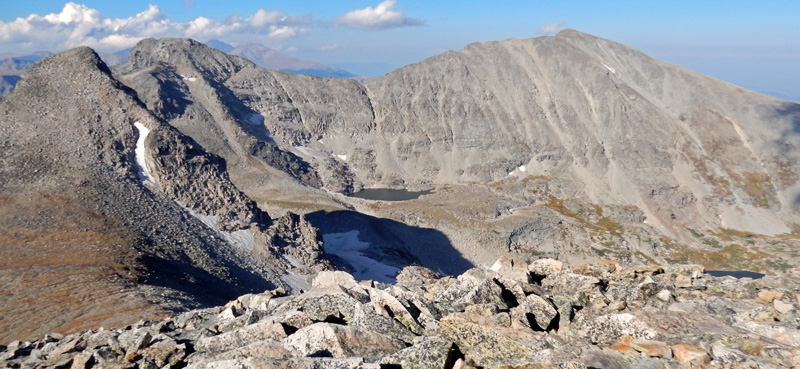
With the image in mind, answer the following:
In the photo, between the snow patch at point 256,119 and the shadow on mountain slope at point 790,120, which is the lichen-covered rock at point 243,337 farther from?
the shadow on mountain slope at point 790,120

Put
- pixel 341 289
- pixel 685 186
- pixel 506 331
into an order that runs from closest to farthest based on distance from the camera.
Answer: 1. pixel 506 331
2. pixel 341 289
3. pixel 685 186

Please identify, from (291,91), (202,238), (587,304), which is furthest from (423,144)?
(587,304)

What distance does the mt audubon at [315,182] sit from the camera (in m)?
44.4

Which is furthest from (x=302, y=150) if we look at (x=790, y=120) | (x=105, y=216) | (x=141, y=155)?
(x=790, y=120)

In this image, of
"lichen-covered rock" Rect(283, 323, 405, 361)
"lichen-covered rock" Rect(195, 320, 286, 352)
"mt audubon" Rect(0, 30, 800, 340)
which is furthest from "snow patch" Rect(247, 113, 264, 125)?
"lichen-covered rock" Rect(283, 323, 405, 361)

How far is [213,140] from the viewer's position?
137 m

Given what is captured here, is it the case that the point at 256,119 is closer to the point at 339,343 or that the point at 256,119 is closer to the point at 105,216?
the point at 105,216

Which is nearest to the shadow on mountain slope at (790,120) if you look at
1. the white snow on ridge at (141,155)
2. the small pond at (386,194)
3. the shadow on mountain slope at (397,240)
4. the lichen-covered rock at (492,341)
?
the small pond at (386,194)

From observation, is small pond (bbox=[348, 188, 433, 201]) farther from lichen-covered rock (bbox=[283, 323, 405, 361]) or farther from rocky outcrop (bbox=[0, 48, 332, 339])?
lichen-covered rock (bbox=[283, 323, 405, 361])

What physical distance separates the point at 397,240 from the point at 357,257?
1943cm

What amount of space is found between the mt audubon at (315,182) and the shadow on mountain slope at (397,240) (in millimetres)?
525

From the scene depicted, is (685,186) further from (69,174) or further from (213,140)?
(69,174)

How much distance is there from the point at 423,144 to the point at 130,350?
584ft

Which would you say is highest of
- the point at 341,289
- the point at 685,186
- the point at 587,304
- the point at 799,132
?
the point at 341,289
